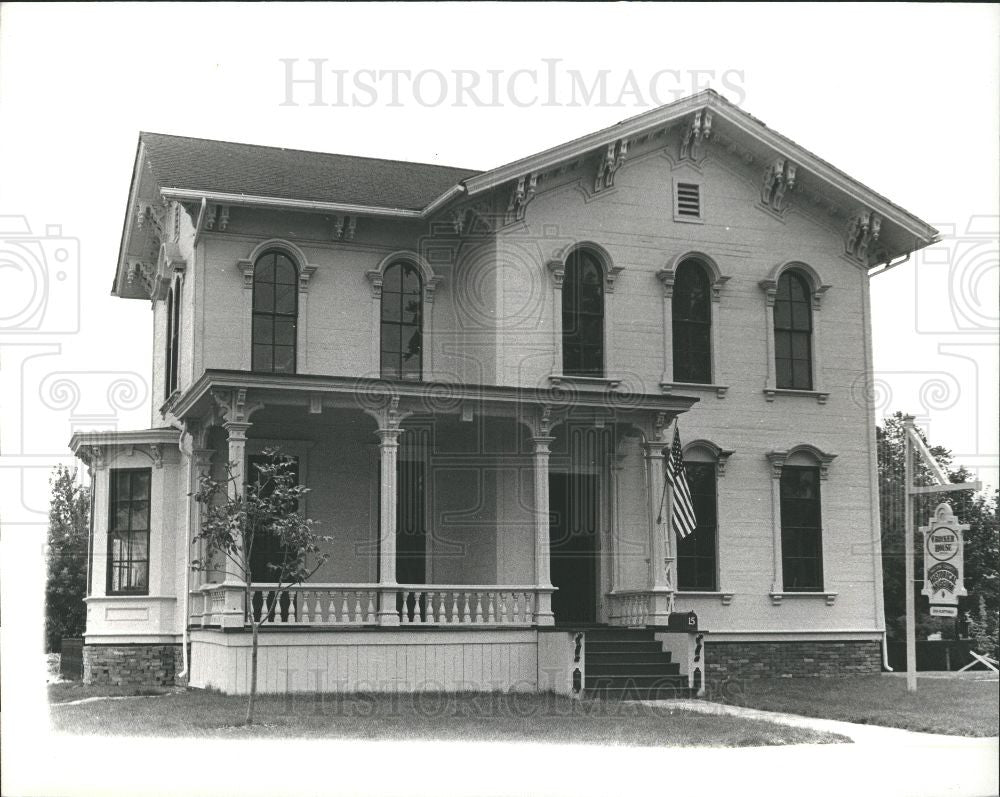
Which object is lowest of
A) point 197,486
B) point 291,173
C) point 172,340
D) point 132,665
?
point 132,665

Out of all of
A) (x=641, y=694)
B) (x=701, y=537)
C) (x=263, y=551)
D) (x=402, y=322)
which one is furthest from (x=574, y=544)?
(x=263, y=551)

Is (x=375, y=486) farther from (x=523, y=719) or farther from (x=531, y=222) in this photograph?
(x=523, y=719)

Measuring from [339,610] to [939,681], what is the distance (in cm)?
875

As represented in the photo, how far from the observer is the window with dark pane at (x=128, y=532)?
2006 centimetres

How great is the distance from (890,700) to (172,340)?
41.9 ft

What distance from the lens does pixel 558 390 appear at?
695 inches

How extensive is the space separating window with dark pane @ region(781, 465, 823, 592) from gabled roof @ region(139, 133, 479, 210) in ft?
25.4

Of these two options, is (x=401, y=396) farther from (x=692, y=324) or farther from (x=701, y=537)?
(x=701, y=537)

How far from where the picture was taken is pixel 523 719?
46.5 feet

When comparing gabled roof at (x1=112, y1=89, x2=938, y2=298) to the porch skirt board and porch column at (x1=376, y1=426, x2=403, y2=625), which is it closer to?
porch column at (x1=376, y1=426, x2=403, y2=625)

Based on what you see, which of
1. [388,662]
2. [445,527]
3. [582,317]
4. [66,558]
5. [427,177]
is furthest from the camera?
[66,558]

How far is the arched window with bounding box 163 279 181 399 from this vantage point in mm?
20906

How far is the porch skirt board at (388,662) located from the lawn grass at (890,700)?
2637mm

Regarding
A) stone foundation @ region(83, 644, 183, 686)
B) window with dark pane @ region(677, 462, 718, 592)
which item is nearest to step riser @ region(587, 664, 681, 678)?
window with dark pane @ region(677, 462, 718, 592)
